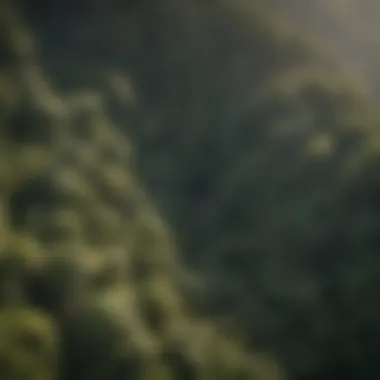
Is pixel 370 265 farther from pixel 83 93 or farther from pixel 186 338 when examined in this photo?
pixel 83 93

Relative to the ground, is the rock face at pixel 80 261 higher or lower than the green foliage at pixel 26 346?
higher

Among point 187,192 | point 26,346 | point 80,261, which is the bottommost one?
point 26,346

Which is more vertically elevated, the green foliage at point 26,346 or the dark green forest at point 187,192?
the dark green forest at point 187,192

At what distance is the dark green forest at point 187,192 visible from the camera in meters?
1.04

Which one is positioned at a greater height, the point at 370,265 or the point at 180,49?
the point at 180,49

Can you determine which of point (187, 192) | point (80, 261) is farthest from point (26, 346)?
point (187, 192)

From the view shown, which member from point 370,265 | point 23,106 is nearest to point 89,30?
point 23,106

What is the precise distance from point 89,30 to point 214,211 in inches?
23.3

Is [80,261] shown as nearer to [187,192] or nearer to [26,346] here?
[26,346]

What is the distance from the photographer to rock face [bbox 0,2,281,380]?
1.00 metres

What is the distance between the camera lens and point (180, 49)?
5.12 feet

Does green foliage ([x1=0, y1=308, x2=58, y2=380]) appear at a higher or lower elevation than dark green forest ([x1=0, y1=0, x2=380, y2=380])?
lower

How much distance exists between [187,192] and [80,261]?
0.38 m

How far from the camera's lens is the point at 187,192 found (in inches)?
53.4
